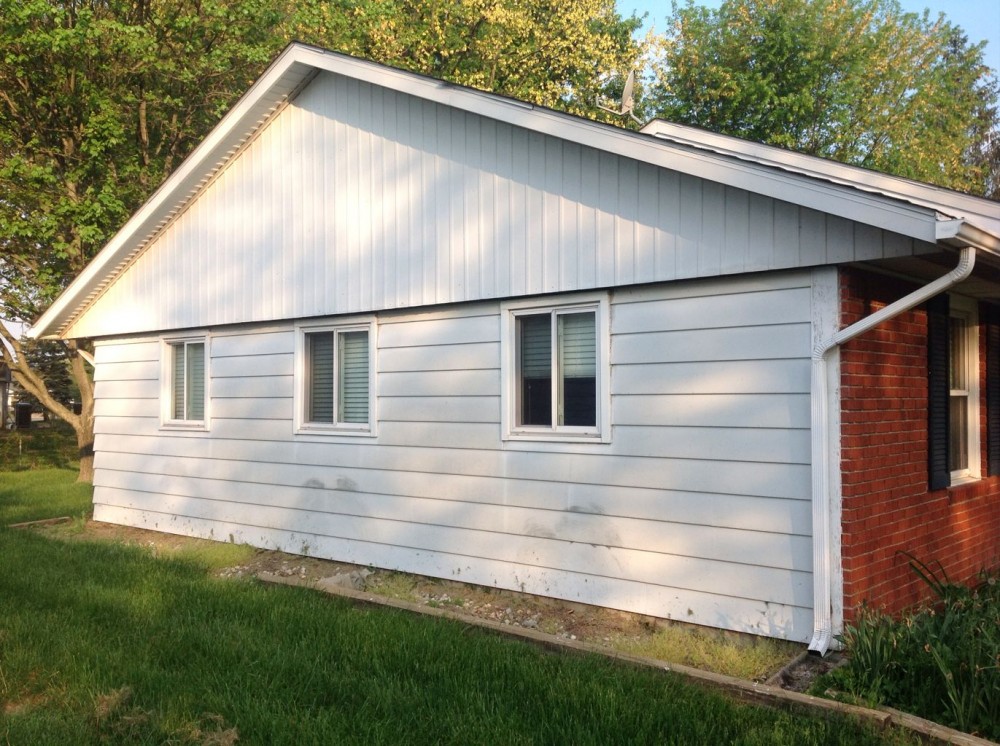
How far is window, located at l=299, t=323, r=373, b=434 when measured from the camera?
951 cm

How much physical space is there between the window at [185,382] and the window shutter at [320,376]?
200 centimetres

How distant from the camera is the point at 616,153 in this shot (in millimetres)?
6977

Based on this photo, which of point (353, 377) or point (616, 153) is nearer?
point (616, 153)

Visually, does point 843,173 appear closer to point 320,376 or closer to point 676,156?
point 676,156

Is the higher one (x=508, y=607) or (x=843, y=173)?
(x=843, y=173)

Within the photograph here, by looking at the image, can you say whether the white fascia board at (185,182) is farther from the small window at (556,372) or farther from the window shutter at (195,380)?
the small window at (556,372)

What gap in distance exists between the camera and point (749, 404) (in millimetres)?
6520

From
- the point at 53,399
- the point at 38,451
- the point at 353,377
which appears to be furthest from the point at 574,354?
the point at 38,451

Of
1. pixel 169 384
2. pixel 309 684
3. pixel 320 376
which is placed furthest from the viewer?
pixel 169 384

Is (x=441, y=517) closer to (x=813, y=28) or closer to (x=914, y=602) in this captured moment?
(x=914, y=602)

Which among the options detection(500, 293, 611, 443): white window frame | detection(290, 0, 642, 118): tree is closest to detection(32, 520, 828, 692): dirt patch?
detection(500, 293, 611, 443): white window frame

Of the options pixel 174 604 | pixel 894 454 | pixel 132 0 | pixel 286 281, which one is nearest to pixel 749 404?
pixel 894 454

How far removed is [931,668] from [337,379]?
654 centimetres

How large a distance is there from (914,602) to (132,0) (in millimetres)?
16374
